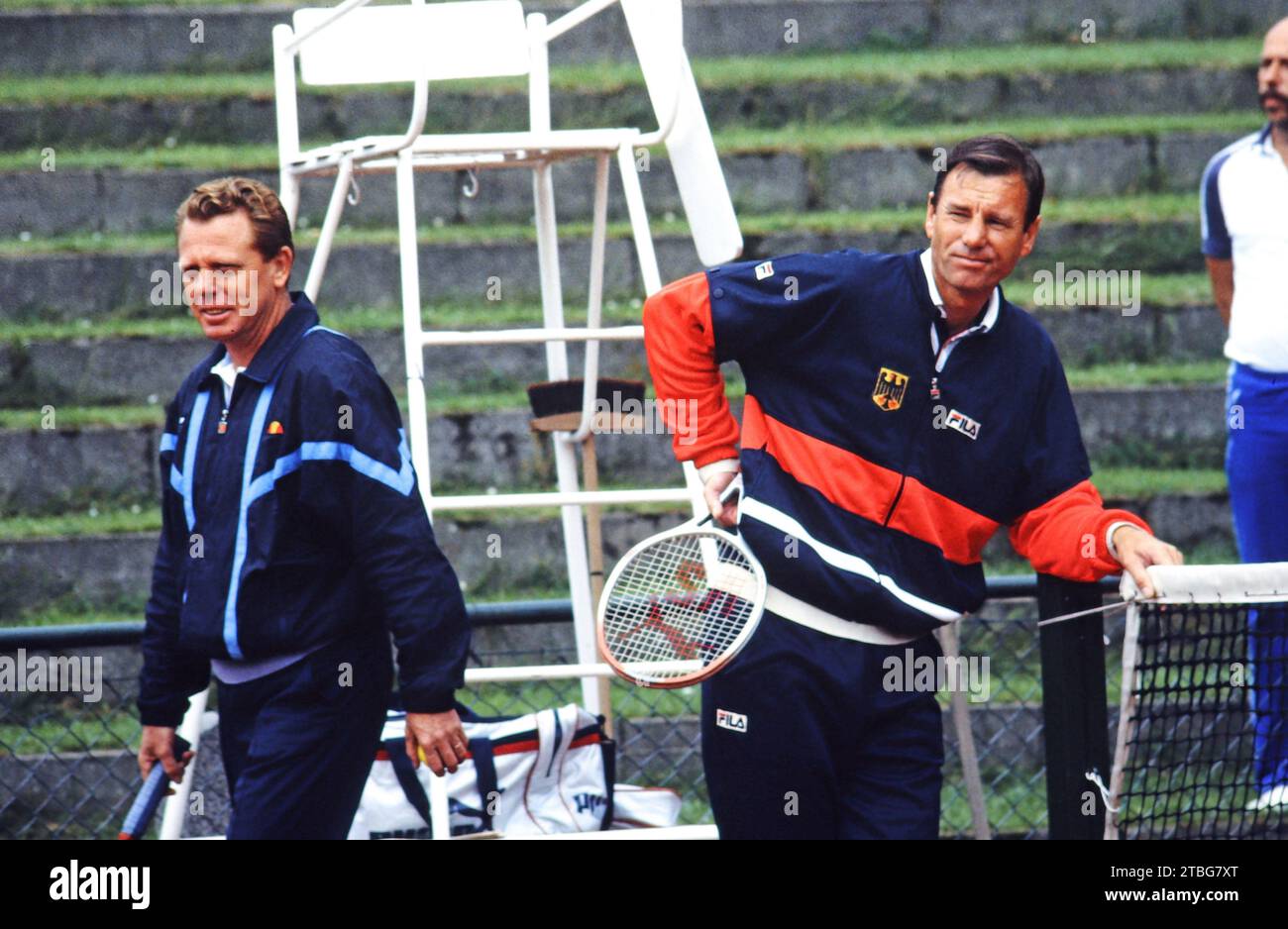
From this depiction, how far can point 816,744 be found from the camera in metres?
3.24

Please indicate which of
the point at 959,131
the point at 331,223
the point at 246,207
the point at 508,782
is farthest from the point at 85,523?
the point at 959,131

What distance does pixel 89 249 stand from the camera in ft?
22.5

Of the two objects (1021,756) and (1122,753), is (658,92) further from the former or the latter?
(1021,756)

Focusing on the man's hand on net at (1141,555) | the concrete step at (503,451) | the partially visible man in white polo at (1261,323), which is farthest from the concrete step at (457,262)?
the man's hand on net at (1141,555)

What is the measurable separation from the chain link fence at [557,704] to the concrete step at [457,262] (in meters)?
1.67

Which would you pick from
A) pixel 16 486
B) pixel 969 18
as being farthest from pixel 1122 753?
pixel 969 18

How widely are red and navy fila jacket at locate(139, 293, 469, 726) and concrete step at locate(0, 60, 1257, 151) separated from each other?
175 inches

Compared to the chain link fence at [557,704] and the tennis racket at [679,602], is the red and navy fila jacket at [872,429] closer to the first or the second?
the tennis racket at [679,602]

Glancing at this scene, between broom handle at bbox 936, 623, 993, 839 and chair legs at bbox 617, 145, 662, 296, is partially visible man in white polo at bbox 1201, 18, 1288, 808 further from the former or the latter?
chair legs at bbox 617, 145, 662, 296

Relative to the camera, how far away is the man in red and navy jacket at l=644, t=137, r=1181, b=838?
10.7ft

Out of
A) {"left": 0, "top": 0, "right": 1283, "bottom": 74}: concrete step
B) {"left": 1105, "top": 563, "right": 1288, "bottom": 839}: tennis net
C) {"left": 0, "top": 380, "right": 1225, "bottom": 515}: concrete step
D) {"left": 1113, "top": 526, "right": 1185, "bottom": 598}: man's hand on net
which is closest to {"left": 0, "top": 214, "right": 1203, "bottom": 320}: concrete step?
{"left": 0, "top": 380, "right": 1225, "bottom": 515}: concrete step

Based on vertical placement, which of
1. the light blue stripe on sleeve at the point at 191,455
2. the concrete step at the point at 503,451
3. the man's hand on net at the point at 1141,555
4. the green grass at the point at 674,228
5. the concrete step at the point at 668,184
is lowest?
the concrete step at the point at 503,451

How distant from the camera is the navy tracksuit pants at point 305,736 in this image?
130 inches
